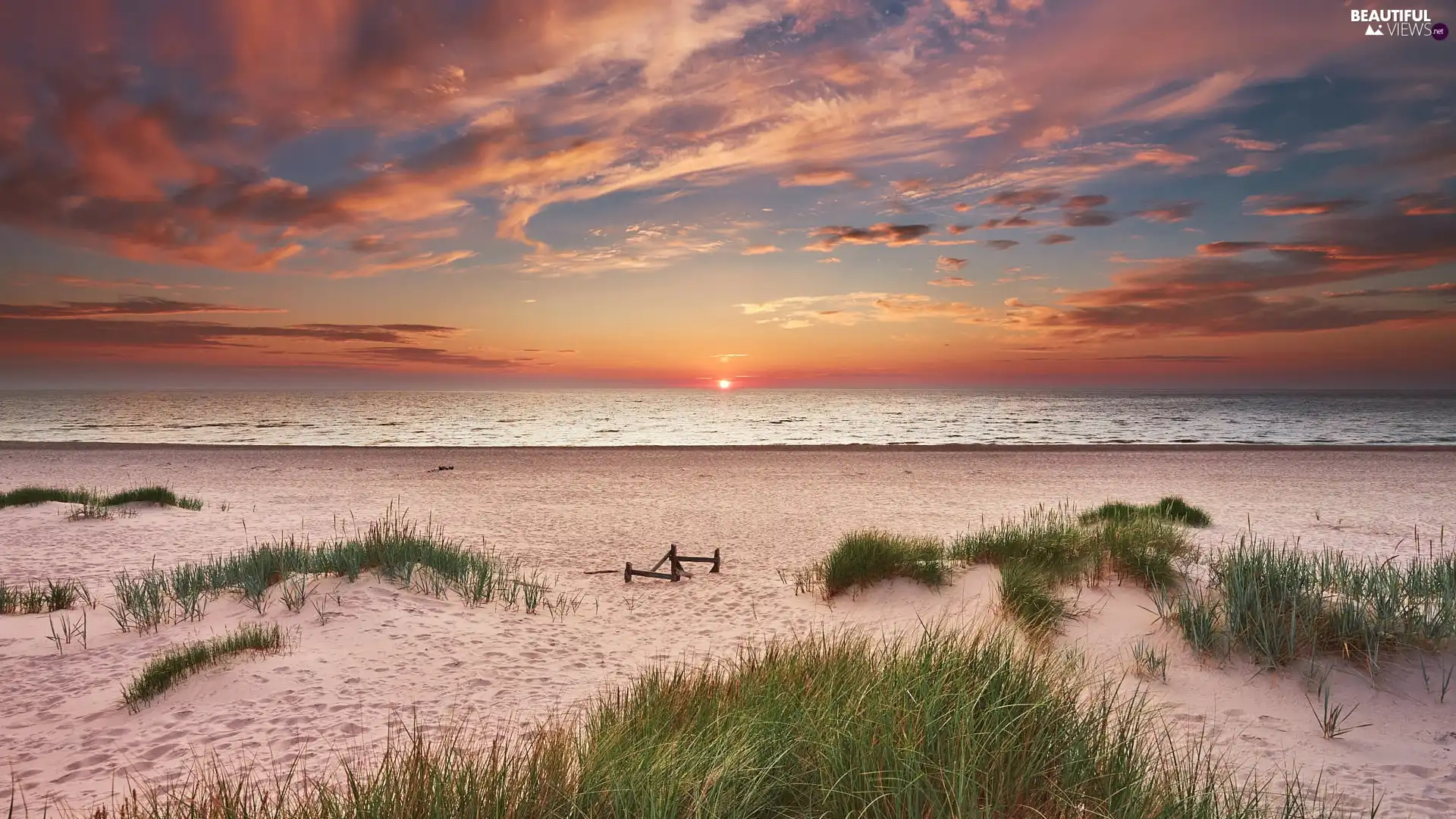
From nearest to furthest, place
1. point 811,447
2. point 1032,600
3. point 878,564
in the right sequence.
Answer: point 1032,600 → point 878,564 → point 811,447

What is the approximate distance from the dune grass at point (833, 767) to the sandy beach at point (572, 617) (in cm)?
132

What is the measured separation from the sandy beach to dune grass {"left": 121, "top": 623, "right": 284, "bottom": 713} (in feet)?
0.54

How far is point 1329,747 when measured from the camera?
19.3 feet

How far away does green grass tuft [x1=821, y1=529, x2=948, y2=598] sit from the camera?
34.4ft

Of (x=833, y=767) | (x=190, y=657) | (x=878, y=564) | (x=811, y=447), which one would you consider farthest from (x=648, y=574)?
(x=811, y=447)

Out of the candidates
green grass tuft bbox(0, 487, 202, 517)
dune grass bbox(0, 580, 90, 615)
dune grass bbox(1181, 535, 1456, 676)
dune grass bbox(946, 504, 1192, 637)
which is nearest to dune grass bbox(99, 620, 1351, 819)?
dune grass bbox(1181, 535, 1456, 676)

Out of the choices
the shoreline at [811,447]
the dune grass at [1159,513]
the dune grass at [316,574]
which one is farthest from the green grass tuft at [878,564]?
the shoreline at [811,447]

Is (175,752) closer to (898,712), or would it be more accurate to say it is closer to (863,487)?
(898,712)

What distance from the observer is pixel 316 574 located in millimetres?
10422

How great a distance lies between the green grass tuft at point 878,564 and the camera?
10477 millimetres

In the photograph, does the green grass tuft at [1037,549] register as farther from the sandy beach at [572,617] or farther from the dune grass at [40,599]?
the dune grass at [40,599]

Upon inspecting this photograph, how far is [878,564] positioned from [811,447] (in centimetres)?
3402

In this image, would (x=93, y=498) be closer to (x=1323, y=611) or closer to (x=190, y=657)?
(x=190, y=657)

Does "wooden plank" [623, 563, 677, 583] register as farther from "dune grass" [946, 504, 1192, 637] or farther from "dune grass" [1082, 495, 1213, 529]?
"dune grass" [1082, 495, 1213, 529]
